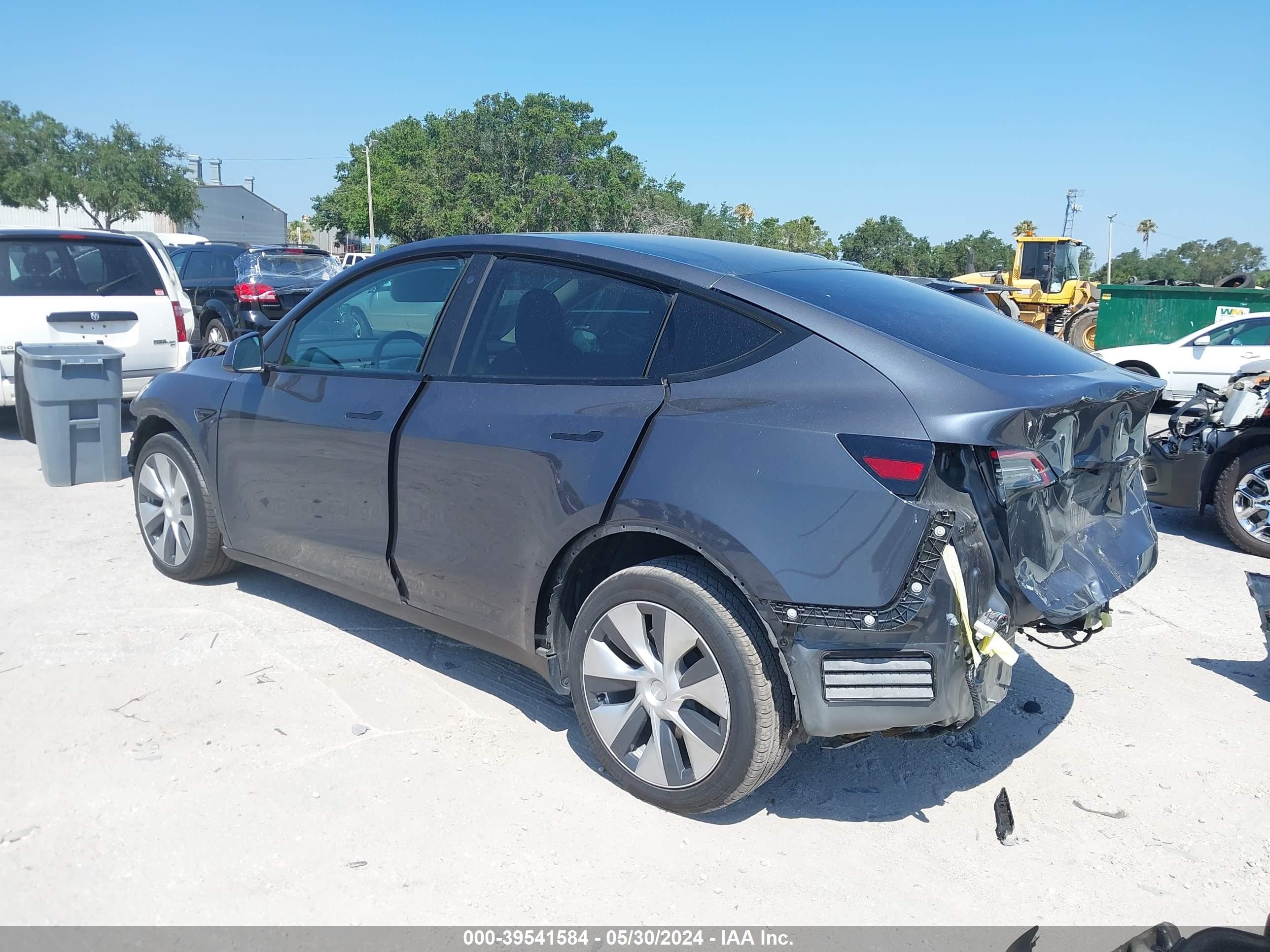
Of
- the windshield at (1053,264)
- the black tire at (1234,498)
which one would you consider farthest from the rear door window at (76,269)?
the windshield at (1053,264)

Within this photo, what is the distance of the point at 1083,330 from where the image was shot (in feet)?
73.3

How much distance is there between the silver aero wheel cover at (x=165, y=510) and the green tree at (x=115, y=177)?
171 feet

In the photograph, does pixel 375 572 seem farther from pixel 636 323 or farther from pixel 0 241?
pixel 0 241

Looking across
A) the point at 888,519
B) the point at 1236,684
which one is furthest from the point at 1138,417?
the point at 1236,684

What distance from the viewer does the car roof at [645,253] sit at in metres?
3.34

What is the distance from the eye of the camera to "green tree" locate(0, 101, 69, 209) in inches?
1900

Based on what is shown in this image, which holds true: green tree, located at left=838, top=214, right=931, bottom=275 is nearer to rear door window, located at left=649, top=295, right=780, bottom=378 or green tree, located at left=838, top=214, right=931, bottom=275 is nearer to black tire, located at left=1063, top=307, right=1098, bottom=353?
black tire, located at left=1063, top=307, right=1098, bottom=353

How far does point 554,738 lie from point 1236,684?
3016 millimetres

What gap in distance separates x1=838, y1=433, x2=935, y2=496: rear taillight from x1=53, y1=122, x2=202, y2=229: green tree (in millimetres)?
55677

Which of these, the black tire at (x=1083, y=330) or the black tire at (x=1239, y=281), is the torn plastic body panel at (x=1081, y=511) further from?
the black tire at (x=1083, y=330)

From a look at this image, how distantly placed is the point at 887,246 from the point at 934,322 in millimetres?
61965

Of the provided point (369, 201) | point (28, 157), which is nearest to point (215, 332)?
point (28, 157)

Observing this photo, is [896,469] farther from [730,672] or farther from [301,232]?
[301,232]
